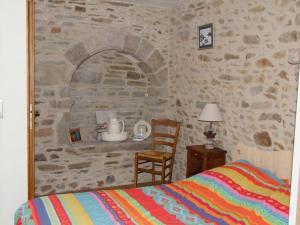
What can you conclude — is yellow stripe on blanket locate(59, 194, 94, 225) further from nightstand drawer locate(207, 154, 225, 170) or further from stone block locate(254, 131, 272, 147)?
stone block locate(254, 131, 272, 147)

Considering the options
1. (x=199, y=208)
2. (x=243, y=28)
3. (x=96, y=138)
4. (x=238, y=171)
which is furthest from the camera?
(x=96, y=138)

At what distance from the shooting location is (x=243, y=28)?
3539 mm

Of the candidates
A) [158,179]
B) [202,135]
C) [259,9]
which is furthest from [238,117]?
[158,179]

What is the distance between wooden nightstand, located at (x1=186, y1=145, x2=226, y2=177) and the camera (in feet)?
11.9

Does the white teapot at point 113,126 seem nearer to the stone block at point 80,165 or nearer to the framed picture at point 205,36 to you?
the stone block at point 80,165

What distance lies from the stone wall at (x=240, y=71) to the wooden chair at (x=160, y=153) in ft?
0.72

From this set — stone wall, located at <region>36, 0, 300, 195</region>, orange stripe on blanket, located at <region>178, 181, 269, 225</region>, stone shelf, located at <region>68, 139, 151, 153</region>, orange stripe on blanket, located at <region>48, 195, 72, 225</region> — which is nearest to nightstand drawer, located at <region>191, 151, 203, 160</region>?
stone wall, located at <region>36, 0, 300, 195</region>

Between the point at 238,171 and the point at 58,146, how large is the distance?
2471mm

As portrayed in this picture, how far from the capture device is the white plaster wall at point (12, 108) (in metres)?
2.44

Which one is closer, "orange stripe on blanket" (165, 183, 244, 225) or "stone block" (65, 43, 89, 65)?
"orange stripe on blanket" (165, 183, 244, 225)

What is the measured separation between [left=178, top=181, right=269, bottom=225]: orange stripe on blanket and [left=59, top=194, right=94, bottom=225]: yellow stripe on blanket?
100 centimetres

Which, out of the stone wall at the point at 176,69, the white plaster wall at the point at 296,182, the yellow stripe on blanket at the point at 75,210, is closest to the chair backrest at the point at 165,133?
the stone wall at the point at 176,69

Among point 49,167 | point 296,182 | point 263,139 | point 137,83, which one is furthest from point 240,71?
point 296,182

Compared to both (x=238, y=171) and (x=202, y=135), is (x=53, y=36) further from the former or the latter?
(x=238, y=171)
